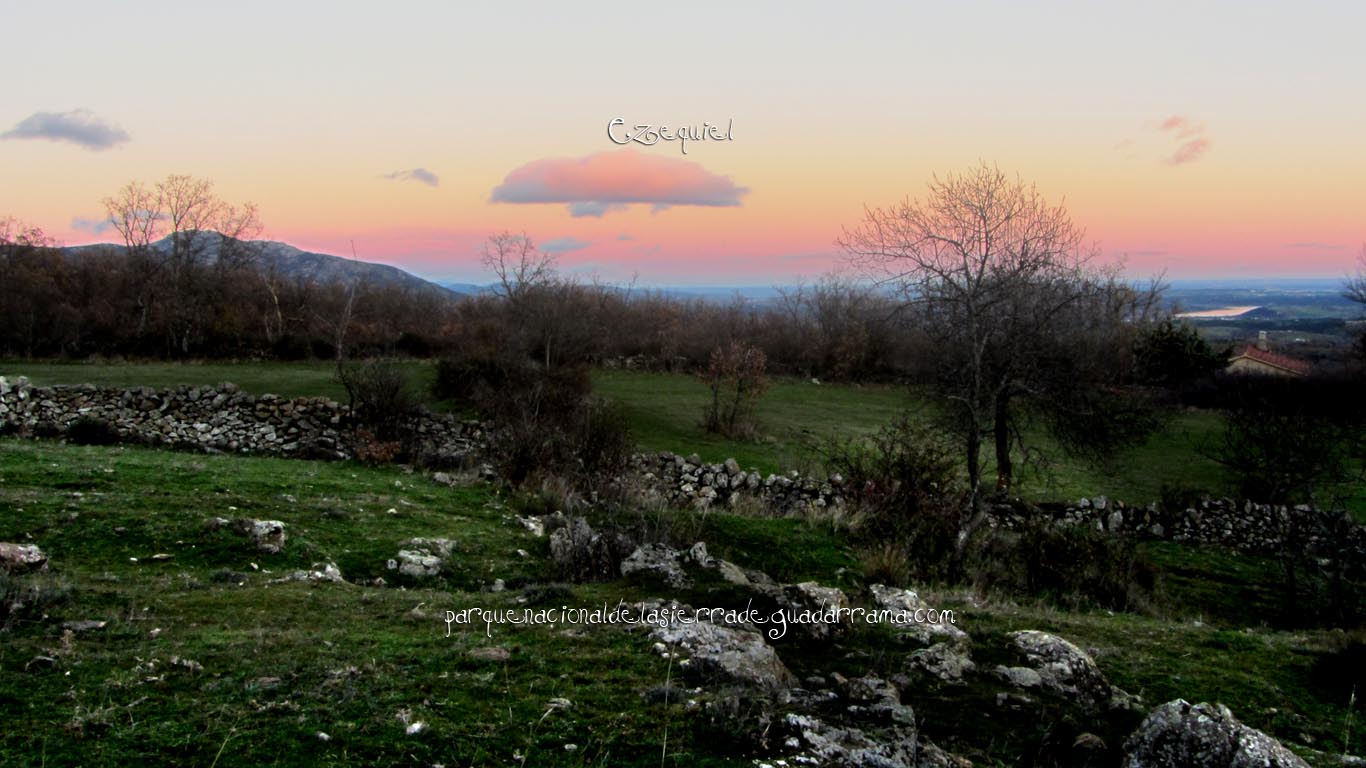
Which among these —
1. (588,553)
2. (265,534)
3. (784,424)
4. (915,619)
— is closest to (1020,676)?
(915,619)

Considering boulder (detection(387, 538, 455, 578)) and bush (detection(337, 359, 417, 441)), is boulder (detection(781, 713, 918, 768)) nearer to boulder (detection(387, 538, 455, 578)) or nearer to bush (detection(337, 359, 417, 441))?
boulder (detection(387, 538, 455, 578))

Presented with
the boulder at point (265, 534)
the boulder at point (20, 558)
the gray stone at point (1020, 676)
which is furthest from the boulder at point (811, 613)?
the boulder at point (20, 558)

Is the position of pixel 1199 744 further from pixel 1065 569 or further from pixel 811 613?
pixel 1065 569

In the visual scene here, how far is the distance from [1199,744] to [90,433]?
18.8 meters

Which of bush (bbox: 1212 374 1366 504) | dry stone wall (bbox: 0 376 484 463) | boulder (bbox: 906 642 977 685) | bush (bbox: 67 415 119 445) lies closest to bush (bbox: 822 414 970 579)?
boulder (bbox: 906 642 977 685)

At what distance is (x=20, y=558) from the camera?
597cm

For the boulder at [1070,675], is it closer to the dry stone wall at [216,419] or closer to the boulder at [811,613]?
the boulder at [811,613]

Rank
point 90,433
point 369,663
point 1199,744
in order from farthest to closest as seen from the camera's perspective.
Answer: point 90,433, point 369,663, point 1199,744

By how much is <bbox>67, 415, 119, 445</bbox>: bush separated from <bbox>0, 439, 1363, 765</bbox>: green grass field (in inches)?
313

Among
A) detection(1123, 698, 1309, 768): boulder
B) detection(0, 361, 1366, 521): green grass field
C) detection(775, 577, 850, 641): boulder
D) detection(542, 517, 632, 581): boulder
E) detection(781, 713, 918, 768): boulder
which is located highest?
detection(1123, 698, 1309, 768): boulder

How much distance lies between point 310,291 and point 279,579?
3797cm

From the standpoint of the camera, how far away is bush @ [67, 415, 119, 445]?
1573 centimetres

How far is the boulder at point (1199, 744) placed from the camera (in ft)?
10.7

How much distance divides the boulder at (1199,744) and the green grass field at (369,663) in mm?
561
